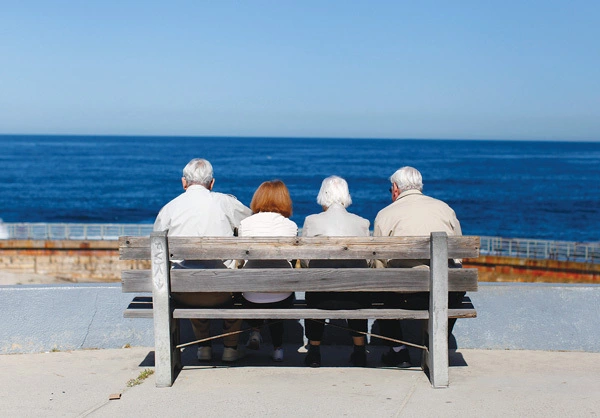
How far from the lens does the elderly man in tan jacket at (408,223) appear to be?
17.2 ft

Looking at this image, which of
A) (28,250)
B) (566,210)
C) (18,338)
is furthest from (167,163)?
(18,338)

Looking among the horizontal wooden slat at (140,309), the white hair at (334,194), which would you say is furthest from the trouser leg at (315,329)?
the horizontal wooden slat at (140,309)

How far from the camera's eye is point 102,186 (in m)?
82.1

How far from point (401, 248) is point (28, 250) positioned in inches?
1104

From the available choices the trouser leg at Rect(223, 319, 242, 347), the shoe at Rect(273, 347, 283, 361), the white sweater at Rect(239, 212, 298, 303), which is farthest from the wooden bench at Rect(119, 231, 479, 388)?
the shoe at Rect(273, 347, 283, 361)

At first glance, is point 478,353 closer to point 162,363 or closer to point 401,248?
point 401,248

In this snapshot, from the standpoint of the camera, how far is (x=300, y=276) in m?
4.91

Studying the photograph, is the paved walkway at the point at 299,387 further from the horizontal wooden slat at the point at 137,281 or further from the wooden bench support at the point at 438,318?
the horizontal wooden slat at the point at 137,281

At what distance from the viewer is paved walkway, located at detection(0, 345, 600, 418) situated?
4465 millimetres

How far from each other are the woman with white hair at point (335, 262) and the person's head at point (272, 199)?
211 millimetres

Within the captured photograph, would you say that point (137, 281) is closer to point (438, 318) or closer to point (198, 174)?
point (198, 174)

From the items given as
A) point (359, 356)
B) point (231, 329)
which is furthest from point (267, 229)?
point (359, 356)

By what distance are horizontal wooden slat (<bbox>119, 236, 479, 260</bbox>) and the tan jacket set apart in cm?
44

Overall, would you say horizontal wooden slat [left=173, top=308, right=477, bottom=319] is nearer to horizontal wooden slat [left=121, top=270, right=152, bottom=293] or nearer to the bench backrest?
the bench backrest
